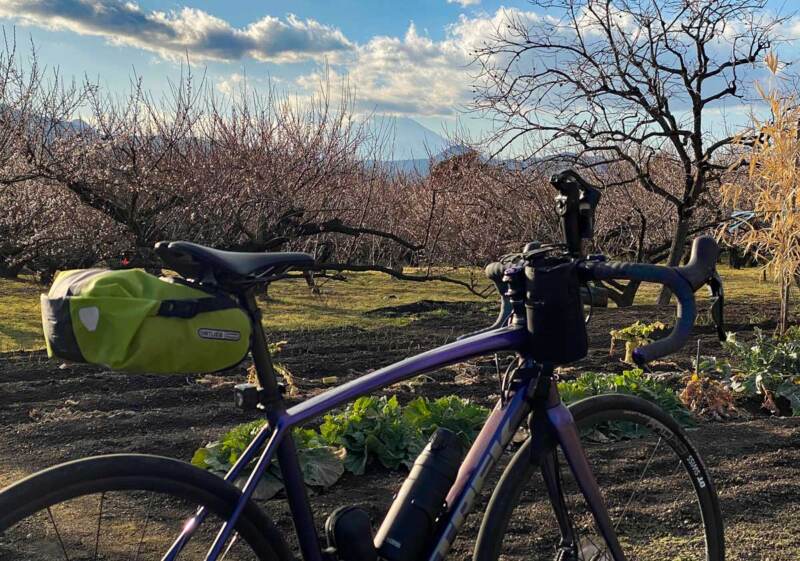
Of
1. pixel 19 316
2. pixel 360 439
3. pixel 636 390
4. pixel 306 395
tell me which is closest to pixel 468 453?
pixel 360 439

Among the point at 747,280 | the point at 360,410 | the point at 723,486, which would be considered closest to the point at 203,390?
the point at 360,410

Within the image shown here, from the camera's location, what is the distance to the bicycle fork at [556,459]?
1970mm

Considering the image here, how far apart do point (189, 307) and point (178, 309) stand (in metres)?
0.02

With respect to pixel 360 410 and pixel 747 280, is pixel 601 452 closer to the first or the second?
pixel 360 410

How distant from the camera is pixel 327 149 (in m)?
13.0

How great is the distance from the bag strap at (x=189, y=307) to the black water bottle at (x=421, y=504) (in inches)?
27.9

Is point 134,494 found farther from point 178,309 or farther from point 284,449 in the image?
point 178,309

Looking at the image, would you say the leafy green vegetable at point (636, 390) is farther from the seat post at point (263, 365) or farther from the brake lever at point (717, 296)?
the seat post at point (263, 365)

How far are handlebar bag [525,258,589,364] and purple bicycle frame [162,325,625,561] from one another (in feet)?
0.19

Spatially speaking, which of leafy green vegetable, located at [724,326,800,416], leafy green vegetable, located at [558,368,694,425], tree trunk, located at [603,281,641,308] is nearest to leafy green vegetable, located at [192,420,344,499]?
leafy green vegetable, located at [558,368,694,425]

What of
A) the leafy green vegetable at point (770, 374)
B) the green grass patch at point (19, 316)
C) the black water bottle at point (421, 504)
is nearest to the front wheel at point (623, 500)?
the black water bottle at point (421, 504)

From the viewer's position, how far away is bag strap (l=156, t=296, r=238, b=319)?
4.74 ft

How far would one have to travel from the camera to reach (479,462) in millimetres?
1904

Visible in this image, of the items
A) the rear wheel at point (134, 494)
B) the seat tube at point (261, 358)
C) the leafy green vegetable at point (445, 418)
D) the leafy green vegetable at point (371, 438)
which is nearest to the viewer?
the rear wheel at point (134, 494)
